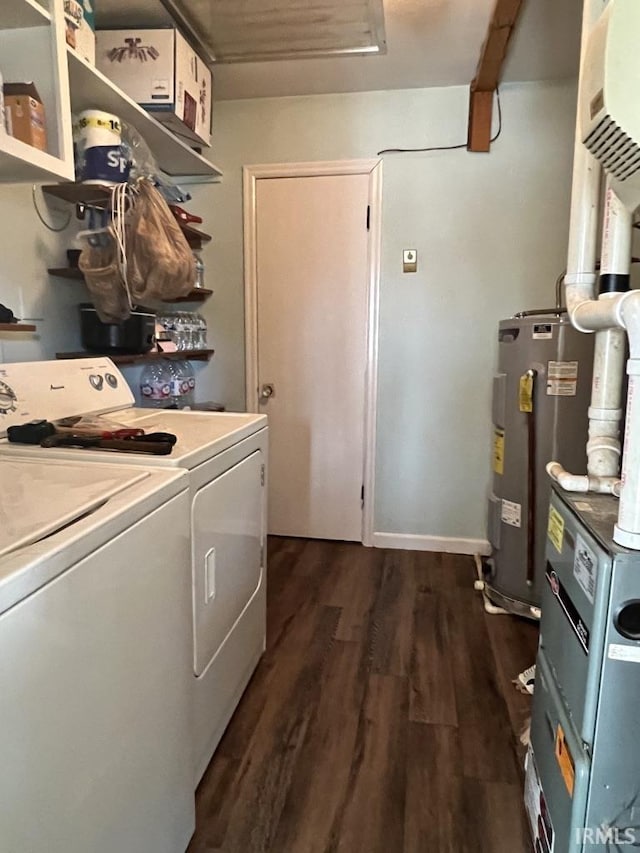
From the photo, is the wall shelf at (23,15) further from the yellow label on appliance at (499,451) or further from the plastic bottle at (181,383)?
the yellow label on appliance at (499,451)

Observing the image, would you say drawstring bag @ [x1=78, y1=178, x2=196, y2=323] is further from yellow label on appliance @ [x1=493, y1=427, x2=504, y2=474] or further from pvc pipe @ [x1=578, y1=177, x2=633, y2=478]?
yellow label on appliance @ [x1=493, y1=427, x2=504, y2=474]

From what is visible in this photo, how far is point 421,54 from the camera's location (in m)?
2.37

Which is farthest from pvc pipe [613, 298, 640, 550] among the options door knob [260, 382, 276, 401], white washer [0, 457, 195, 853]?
door knob [260, 382, 276, 401]

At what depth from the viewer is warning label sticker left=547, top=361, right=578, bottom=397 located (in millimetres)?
2156

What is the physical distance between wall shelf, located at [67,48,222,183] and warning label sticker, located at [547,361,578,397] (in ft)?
6.04

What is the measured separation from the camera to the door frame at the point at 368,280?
9.30ft

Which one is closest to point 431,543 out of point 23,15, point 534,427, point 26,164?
point 534,427

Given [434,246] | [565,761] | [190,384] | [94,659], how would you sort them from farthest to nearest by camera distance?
[190,384] < [434,246] < [565,761] < [94,659]

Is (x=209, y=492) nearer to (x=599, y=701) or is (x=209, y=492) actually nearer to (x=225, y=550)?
(x=225, y=550)

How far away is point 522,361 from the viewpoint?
2.29 meters

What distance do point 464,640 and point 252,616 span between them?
0.90 metres

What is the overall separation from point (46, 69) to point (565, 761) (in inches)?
78.2

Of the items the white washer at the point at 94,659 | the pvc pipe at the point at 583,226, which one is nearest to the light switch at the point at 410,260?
the pvc pipe at the point at 583,226

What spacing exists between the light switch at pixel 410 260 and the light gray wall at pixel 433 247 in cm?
3
